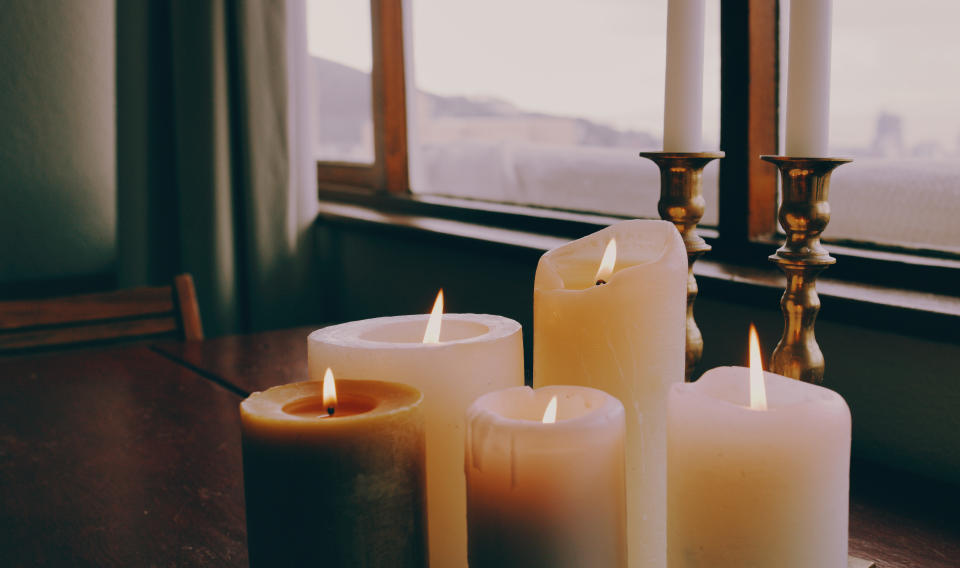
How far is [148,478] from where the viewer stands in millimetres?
734

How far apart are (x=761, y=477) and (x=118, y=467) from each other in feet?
2.12

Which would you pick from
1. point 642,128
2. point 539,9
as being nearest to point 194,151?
point 539,9

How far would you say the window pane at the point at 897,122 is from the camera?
101 cm

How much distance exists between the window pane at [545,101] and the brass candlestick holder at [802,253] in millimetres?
761

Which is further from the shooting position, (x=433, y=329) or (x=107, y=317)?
(x=107, y=317)

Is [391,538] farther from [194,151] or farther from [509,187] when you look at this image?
[194,151]

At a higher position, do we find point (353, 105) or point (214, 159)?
point (353, 105)

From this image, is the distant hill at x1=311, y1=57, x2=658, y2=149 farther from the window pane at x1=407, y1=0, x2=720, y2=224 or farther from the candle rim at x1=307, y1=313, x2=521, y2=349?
the candle rim at x1=307, y1=313, x2=521, y2=349

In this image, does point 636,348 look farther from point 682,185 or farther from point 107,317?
point 107,317

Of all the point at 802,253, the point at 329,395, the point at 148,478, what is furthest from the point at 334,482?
the point at 148,478

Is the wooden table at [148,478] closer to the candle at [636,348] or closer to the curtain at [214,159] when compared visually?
the candle at [636,348]

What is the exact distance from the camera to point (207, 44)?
188 cm

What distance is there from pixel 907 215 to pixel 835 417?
87cm

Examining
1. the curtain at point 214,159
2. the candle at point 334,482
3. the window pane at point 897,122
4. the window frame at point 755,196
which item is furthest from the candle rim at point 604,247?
the curtain at point 214,159
